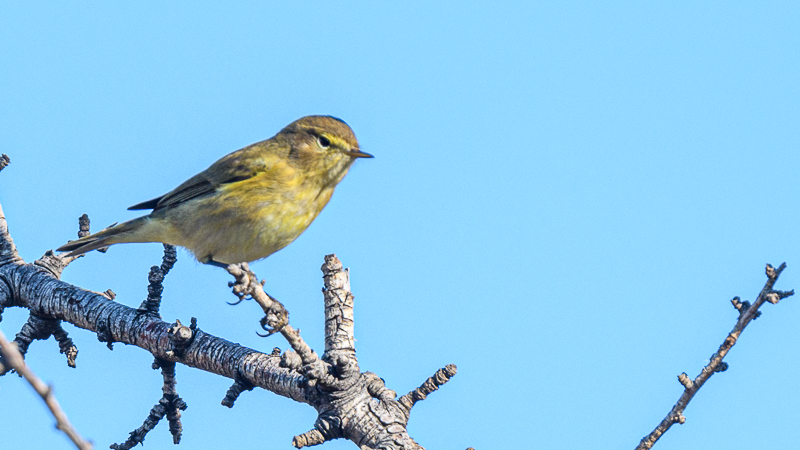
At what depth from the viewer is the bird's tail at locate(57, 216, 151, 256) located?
21.3 feet

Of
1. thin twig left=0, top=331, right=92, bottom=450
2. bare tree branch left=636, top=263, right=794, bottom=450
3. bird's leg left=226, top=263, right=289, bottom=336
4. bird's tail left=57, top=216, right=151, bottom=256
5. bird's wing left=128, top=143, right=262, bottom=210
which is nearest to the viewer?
thin twig left=0, top=331, right=92, bottom=450

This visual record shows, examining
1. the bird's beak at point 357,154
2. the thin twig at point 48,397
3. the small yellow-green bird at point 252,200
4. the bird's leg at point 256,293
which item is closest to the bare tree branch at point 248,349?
the bird's leg at point 256,293

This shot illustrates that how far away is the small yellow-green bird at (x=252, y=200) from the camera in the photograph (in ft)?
20.3

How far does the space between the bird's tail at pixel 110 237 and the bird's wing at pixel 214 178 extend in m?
0.27

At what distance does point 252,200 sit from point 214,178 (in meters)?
0.95

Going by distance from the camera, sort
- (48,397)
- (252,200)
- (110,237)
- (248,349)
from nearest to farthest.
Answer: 1. (48,397)
2. (248,349)
3. (252,200)
4. (110,237)

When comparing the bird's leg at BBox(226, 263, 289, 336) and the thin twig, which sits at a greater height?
the bird's leg at BBox(226, 263, 289, 336)

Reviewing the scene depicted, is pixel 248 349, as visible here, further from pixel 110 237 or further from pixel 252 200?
pixel 110 237

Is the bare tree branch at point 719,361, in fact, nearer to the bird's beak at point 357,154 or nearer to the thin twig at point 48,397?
the thin twig at point 48,397

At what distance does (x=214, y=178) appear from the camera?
6980 millimetres

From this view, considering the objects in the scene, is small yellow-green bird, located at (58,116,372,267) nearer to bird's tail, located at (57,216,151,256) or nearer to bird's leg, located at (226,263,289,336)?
bird's tail, located at (57,216,151,256)

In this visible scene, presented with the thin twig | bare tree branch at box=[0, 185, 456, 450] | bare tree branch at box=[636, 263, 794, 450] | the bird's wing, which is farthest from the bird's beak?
the thin twig

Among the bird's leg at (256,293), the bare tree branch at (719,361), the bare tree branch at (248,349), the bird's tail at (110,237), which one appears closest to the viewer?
the bare tree branch at (719,361)

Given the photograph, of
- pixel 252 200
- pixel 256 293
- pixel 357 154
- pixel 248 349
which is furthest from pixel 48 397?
pixel 357 154
